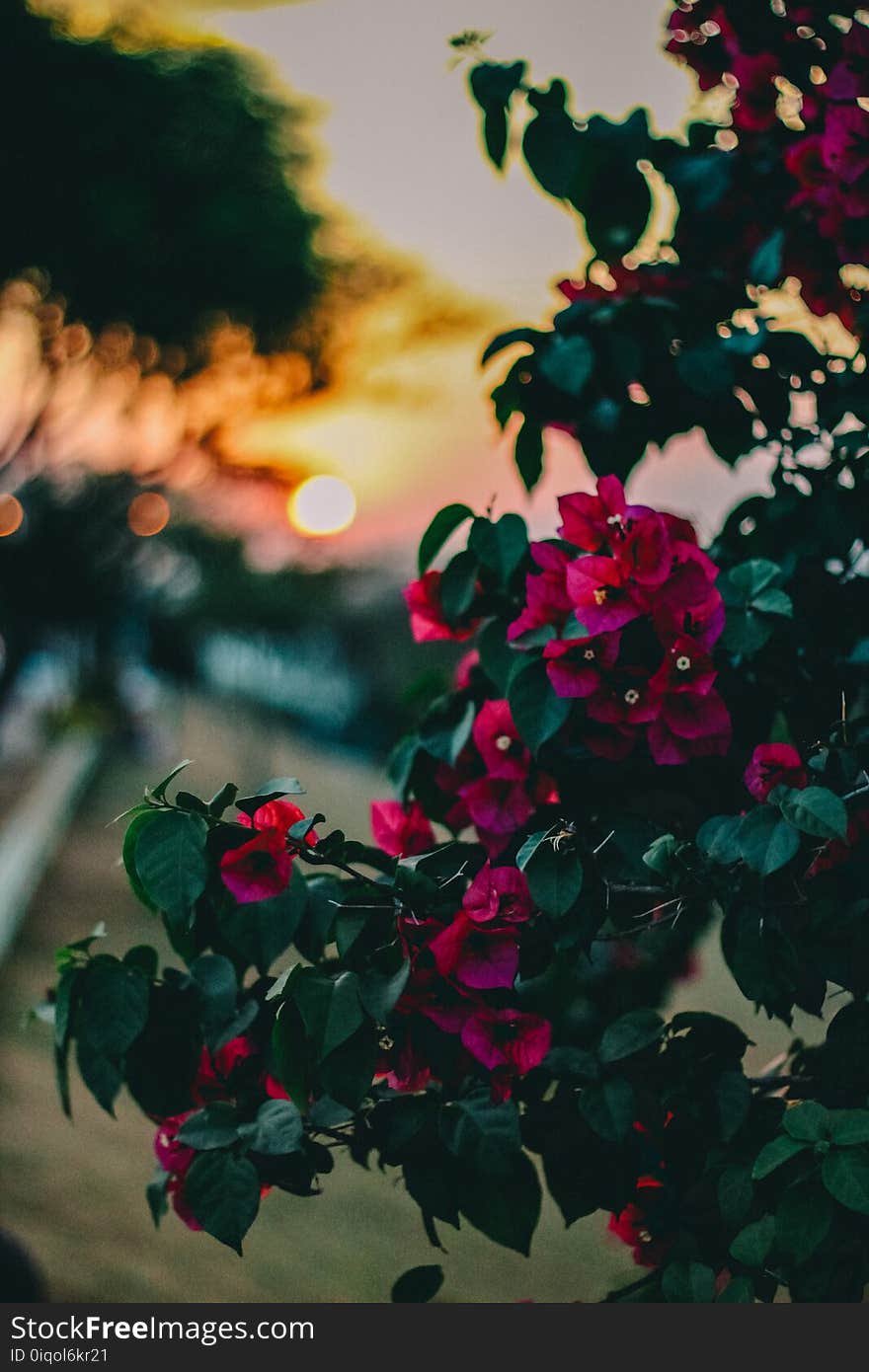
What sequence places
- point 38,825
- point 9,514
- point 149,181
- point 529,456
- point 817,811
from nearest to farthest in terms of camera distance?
point 817,811 < point 529,456 < point 149,181 < point 38,825 < point 9,514

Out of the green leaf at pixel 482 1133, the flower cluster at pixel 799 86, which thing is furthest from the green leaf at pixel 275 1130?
the flower cluster at pixel 799 86

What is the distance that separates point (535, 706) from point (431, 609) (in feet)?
0.73

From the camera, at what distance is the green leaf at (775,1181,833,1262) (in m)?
0.89

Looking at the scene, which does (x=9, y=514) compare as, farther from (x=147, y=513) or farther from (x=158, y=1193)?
(x=158, y=1193)

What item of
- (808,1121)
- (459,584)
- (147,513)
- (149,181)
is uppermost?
(459,584)

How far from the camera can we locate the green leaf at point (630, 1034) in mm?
1006

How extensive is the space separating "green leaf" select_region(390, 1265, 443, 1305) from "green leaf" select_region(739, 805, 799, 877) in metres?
0.50

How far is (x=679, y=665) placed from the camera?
0.96m

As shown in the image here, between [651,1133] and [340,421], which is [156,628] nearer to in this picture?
[340,421]

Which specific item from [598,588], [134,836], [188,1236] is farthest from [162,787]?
[188,1236]

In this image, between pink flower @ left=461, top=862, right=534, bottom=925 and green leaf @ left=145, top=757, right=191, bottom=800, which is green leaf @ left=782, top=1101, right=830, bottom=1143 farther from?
green leaf @ left=145, top=757, right=191, bottom=800

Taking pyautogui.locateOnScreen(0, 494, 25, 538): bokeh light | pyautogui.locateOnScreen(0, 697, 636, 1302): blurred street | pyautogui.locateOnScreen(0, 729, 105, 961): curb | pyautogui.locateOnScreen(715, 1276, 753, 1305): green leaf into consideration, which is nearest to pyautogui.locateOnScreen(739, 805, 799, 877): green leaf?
pyautogui.locateOnScreen(715, 1276, 753, 1305): green leaf

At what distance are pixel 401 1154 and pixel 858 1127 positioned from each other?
345 millimetres

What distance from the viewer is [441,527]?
3.70 feet
